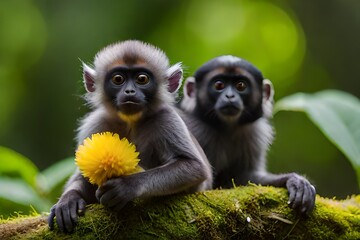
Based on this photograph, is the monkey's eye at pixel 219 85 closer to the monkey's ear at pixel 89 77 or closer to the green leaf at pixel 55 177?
the monkey's ear at pixel 89 77

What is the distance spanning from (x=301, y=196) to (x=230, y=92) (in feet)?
7.08

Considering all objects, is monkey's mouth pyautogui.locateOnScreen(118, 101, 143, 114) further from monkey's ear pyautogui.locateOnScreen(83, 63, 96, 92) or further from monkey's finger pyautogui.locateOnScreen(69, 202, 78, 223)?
monkey's finger pyautogui.locateOnScreen(69, 202, 78, 223)

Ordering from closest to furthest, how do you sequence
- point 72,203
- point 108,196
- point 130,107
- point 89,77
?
point 108,196 → point 72,203 → point 130,107 → point 89,77

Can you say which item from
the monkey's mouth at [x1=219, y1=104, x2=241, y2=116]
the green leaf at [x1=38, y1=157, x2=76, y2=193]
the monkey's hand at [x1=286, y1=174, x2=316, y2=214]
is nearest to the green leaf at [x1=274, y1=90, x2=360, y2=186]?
the monkey's mouth at [x1=219, y1=104, x2=241, y2=116]

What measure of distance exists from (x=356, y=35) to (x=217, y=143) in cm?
632

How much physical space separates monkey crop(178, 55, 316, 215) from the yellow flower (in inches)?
95.0

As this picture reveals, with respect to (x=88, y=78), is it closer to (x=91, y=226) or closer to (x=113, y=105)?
(x=113, y=105)

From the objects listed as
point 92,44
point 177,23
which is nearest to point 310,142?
point 177,23

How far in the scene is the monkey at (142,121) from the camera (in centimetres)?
470

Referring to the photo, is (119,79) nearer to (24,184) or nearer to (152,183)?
(152,183)

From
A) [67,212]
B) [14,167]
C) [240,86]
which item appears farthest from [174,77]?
[67,212]

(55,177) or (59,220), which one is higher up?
(55,177)

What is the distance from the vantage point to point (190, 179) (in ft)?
15.9

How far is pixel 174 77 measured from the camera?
19.6ft
